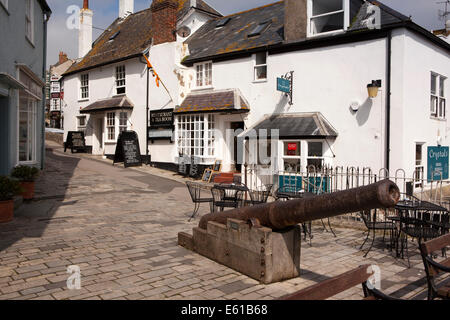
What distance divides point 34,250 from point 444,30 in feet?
66.7

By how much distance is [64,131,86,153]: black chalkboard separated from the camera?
23859 millimetres

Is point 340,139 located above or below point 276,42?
below

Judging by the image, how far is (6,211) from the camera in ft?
26.6

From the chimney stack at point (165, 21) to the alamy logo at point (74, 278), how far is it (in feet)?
53.4

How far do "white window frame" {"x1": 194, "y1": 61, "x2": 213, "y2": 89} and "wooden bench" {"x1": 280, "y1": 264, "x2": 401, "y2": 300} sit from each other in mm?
15490

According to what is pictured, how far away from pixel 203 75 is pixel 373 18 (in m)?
8.24

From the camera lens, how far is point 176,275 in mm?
5250

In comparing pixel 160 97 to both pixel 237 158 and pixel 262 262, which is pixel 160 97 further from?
pixel 262 262

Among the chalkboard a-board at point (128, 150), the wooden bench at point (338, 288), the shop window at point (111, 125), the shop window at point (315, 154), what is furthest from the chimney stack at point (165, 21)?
the wooden bench at point (338, 288)

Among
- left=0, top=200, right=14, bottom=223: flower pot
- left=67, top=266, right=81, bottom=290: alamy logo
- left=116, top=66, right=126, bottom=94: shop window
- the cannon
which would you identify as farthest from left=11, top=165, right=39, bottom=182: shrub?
left=116, top=66, right=126, bottom=94: shop window

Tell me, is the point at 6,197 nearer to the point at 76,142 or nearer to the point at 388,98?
the point at 388,98

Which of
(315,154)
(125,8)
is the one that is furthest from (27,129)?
(125,8)

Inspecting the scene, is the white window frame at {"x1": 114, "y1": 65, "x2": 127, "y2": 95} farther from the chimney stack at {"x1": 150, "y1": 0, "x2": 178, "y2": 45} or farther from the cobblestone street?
the cobblestone street
